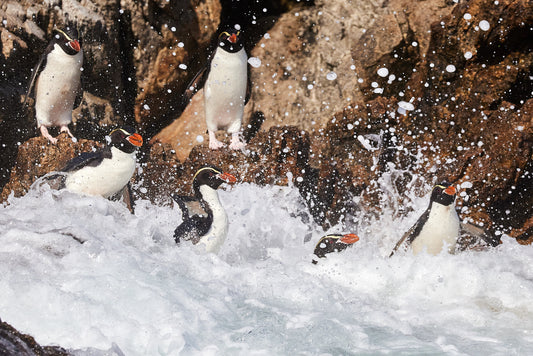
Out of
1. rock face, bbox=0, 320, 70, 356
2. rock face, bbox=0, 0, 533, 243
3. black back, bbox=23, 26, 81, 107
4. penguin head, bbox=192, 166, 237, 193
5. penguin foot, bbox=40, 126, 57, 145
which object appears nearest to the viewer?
rock face, bbox=0, 320, 70, 356

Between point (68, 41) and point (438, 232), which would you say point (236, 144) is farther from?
point (438, 232)

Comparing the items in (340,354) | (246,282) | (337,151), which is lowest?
(340,354)

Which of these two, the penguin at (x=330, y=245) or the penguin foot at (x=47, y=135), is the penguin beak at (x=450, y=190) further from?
the penguin foot at (x=47, y=135)


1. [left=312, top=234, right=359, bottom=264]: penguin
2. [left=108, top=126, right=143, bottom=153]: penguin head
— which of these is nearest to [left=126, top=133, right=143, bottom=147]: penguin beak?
[left=108, top=126, right=143, bottom=153]: penguin head

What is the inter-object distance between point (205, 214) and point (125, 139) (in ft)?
2.93

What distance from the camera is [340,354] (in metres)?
3.02

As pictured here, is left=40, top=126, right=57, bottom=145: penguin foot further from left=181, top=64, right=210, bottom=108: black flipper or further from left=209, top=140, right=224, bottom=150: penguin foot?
left=209, top=140, right=224, bottom=150: penguin foot

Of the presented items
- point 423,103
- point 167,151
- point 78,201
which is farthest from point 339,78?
point 78,201

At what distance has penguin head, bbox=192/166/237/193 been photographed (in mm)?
4922

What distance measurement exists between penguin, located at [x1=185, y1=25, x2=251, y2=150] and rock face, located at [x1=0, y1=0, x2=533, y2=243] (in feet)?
0.68

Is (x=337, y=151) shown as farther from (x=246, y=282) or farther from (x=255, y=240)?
(x=246, y=282)

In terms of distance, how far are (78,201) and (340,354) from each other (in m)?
2.67

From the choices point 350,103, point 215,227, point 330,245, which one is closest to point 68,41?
point 215,227

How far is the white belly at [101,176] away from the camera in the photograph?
5035mm
